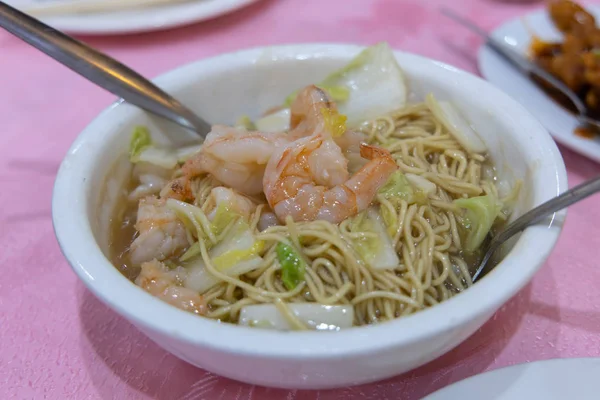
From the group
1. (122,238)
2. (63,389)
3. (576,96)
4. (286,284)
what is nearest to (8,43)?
(122,238)

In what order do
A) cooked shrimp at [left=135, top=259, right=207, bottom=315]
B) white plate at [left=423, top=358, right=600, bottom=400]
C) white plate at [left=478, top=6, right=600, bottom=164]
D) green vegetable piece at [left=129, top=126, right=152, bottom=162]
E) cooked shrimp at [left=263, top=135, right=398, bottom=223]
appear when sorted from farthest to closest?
1. white plate at [left=478, top=6, right=600, bottom=164]
2. green vegetable piece at [left=129, top=126, right=152, bottom=162]
3. cooked shrimp at [left=263, top=135, right=398, bottom=223]
4. cooked shrimp at [left=135, top=259, right=207, bottom=315]
5. white plate at [left=423, top=358, right=600, bottom=400]

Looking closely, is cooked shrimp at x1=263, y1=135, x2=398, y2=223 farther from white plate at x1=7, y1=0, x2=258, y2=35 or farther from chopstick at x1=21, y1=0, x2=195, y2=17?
chopstick at x1=21, y1=0, x2=195, y2=17

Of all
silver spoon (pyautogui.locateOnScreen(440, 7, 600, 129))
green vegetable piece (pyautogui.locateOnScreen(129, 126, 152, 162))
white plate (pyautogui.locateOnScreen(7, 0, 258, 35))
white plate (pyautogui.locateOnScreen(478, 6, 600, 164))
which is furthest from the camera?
white plate (pyautogui.locateOnScreen(7, 0, 258, 35))

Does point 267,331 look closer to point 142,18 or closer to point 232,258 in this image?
point 232,258

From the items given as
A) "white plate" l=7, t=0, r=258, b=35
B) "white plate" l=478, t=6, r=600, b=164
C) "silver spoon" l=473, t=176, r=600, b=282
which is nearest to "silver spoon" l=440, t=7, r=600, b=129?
"white plate" l=478, t=6, r=600, b=164

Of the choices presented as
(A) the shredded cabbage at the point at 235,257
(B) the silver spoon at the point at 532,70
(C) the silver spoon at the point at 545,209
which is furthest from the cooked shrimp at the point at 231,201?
(B) the silver spoon at the point at 532,70

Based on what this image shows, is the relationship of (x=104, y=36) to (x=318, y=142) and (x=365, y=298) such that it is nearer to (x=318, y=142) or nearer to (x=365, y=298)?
(x=318, y=142)
